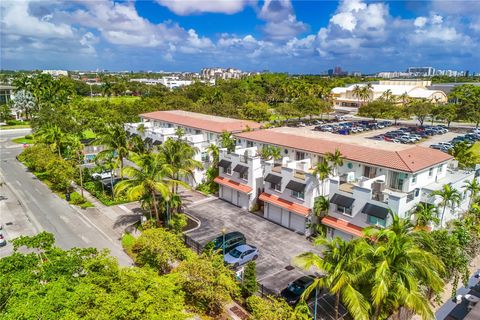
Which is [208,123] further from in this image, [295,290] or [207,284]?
[207,284]

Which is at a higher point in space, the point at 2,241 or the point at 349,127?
the point at 349,127

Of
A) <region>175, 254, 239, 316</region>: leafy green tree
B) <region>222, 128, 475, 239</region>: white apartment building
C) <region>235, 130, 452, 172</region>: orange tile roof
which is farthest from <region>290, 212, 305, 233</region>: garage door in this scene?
<region>175, 254, 239, 316</region>: leafy green tree

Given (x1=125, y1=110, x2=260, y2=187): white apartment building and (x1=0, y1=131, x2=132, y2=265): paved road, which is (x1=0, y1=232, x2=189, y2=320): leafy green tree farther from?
(x1=125, y1=110, x2=260, y2=187): white apartment building

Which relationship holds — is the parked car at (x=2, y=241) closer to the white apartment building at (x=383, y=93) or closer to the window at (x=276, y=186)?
the window at (x=276, y=186)

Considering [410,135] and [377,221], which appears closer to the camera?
[377,221]

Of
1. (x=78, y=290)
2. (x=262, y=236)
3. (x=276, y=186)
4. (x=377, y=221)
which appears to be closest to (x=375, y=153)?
(x=377, y=221)

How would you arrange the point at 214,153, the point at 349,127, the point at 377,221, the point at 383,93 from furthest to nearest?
1. the point at 383,93
2. the point at 349,127
3. the point at 214,153
4. the point at 377,221
